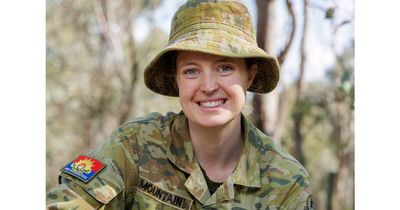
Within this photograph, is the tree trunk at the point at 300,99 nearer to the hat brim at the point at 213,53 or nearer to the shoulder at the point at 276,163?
the hat brim at the point at 213,53

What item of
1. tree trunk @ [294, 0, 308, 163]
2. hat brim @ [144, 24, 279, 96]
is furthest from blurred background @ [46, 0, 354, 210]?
hat brim @ [144, 24, 279, 96]

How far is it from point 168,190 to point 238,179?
0.21m

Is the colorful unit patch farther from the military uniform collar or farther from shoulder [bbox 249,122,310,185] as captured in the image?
shoulder [bbox 249,122,310,185]

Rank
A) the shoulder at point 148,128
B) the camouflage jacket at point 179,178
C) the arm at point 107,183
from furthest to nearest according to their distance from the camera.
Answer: the shoulder at point 148,128 → the camouflage jacket at point 179,178 → the arm at point 107,183

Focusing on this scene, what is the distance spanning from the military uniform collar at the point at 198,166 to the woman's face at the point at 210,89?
14cm

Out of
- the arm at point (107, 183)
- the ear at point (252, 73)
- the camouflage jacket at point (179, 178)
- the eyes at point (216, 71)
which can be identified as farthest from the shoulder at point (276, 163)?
the arm at point (107, 183)

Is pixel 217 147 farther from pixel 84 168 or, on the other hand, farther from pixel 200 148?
pixel 84 168

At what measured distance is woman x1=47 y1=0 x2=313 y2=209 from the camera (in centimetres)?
197

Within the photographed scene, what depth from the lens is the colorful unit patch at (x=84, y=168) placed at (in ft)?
6.41

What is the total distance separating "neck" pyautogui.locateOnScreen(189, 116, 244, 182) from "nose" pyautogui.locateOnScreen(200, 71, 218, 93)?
19 cm

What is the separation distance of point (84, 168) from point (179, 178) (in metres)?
0.30

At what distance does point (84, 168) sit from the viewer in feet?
6.48
